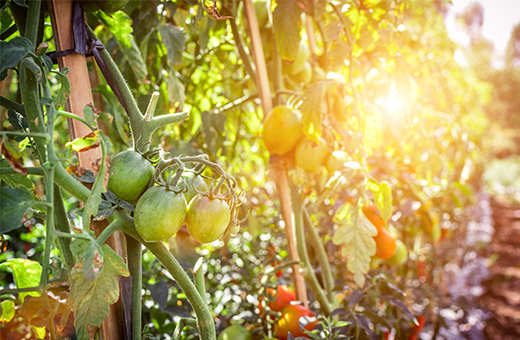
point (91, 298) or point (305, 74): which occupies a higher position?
point (305, 74)

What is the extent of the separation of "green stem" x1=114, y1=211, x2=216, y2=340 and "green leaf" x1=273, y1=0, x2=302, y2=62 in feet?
1.88

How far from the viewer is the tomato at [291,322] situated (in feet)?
2.52

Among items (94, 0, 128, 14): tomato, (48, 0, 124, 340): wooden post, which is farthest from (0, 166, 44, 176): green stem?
(94, 0, 128, 14): tomato

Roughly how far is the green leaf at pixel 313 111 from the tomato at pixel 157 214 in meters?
0.43

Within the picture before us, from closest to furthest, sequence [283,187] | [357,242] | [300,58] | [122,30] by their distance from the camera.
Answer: [122,30]
[357,242]
[283,187]
[300,58]

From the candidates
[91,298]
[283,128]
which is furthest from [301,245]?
[91,298]

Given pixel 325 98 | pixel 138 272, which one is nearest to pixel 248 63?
pixel 325 98

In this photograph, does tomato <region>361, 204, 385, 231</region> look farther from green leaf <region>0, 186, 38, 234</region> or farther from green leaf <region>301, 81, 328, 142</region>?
green leaf <region>0, 186, 38, 234</region>

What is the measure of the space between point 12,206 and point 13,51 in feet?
0.54

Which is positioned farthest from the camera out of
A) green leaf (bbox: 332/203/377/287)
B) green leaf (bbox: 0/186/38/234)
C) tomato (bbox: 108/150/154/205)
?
green leaf (bbox: 332/203/377/287)

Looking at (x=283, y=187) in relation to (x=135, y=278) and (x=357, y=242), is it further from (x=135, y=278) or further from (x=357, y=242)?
(x=135, y=278)

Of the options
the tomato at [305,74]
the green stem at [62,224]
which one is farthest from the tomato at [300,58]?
the green stem at [62,224]

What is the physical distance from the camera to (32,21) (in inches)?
15.9

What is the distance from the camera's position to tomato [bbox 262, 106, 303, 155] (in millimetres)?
810
